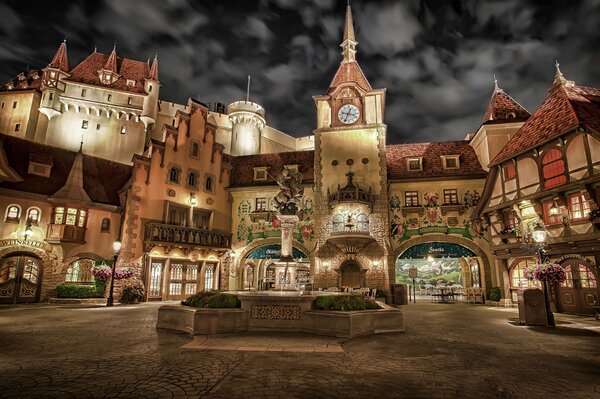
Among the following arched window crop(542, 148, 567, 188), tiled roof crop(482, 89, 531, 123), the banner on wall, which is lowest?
the banner on wall

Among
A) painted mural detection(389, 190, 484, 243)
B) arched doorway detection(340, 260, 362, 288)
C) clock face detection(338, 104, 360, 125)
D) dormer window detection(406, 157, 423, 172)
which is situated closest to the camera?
painted mural detection(389, 190, 484, 243)

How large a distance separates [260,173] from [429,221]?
47.3ft

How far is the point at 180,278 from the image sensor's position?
87.0 feet

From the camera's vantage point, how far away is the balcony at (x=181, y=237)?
79.8 feet

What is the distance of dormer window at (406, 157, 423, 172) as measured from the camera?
2755cm

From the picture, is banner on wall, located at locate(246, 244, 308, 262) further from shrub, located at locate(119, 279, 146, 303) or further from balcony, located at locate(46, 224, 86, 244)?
balcony, located at locate(46, 224, 86, 244)

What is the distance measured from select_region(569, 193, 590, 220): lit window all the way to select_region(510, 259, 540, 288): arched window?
13.9ft

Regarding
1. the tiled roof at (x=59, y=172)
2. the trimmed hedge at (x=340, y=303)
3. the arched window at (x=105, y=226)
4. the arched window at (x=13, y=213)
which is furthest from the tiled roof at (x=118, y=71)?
the trimmed hedge at (x=340, y=303)

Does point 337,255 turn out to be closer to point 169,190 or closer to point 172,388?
point 169,190

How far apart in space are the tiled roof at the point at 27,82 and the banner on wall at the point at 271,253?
108 feet

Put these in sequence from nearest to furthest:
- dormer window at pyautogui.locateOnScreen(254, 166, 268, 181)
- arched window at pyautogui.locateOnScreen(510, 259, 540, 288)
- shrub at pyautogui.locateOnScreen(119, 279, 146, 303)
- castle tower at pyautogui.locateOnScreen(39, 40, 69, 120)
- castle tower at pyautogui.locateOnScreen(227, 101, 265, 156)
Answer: arched window at pyautogui.locateOnScreen(510, 259, 540, 288), shrub at pyautogui.locateOnScreen(119, 279, 146, 303), dormer window at pyautogui.locateOnScreen(254, 166, 268, 181), castle tower at pyautogui.locateOnScreen(39, 40, 69, 120), castle tower at pyautogui.locateOnScreen(227, 101, 265, 156)

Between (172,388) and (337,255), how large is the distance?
69.9ft

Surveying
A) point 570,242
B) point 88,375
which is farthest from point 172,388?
point 570,242

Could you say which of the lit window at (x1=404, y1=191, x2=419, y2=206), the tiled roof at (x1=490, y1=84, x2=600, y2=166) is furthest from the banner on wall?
the tiled roof at (x1=490, y1=84, x2=600, y2=166)
